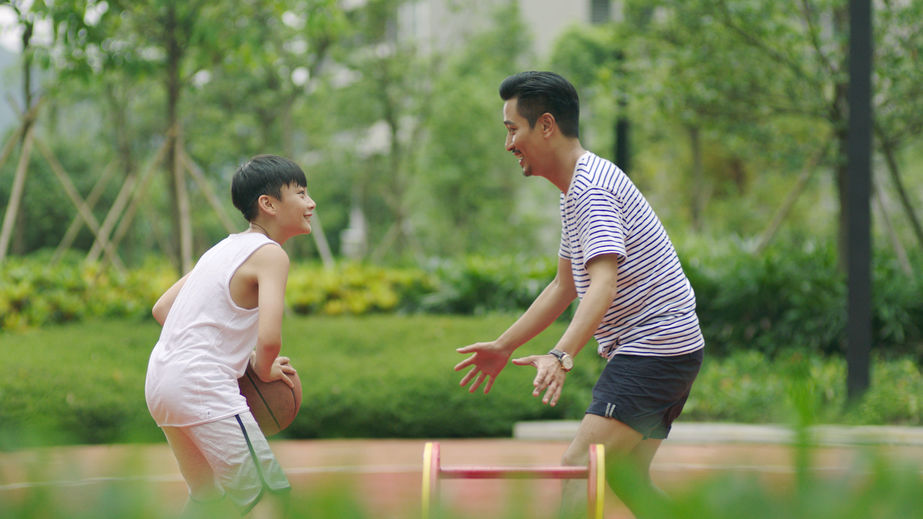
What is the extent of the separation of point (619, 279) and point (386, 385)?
5.22m

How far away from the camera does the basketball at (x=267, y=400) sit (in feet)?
10.5

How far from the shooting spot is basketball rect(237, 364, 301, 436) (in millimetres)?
3188

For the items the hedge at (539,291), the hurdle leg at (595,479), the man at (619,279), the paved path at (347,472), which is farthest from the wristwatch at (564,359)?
the hedge at (539,291)

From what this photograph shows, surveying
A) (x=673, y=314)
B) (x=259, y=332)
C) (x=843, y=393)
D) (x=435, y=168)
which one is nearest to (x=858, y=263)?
(x=843, y=393)

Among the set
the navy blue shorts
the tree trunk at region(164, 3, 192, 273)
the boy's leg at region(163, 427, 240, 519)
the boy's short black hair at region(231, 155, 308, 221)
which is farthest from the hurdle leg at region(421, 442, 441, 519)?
the tree trunk at region(164, 3, 192, 273)

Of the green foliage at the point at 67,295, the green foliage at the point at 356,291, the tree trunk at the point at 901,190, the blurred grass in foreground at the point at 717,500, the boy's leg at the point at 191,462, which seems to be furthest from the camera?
the green foliage at the point at 356,291

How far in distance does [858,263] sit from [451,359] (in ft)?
11.5

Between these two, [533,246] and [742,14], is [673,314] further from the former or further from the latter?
[533,246]

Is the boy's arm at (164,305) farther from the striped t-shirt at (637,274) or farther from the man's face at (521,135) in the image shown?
the striped t-shirt at (637,274)

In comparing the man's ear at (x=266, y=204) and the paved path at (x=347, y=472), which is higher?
the paved path at (x=347, y=472)

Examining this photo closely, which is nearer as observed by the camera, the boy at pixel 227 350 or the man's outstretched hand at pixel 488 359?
the boy at pixel 227 350

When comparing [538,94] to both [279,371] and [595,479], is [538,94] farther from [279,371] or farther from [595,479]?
[595,479]

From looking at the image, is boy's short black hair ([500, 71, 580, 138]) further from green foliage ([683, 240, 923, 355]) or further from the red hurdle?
green foliage ([683, 240, 923, 355])

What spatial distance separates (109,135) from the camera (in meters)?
26.8
